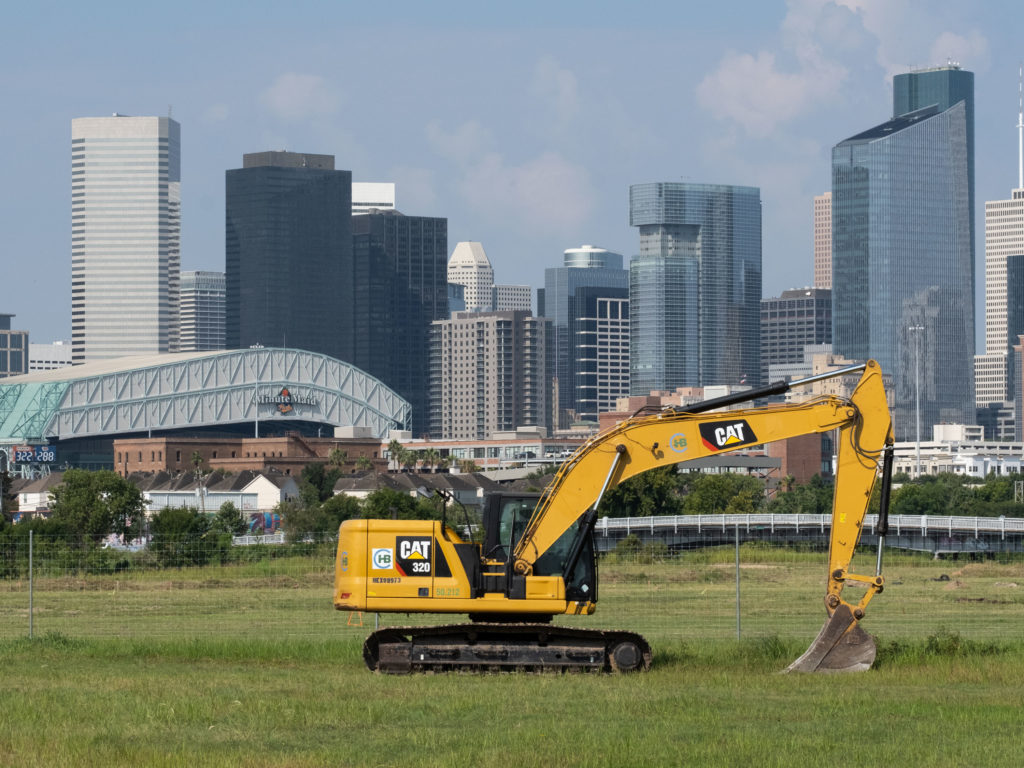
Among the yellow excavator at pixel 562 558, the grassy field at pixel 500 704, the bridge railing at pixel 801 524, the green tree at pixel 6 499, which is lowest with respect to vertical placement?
the green tree at pixel 6 499

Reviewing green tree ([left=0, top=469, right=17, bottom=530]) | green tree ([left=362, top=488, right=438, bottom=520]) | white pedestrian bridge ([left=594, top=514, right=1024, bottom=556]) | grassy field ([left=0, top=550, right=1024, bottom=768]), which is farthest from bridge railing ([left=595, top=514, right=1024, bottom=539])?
green tree ([left=0, top=469, right=17, bottom=530])

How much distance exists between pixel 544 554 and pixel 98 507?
249ft

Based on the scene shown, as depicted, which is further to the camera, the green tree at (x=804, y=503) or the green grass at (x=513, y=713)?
the green tree at (x=804, y=503)

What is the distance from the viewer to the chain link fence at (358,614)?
3375cm

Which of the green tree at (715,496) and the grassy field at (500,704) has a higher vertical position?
the grassy field at (500,704)

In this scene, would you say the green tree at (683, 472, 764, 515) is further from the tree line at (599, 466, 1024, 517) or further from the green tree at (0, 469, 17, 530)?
the green tree at (0, 469, 17, 530)

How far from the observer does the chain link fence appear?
3375 cm

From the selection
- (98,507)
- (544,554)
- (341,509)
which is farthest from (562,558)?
(341,509)

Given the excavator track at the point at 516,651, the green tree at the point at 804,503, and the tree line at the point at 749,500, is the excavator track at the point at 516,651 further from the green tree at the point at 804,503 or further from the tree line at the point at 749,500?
the green tree at the point at 804,503

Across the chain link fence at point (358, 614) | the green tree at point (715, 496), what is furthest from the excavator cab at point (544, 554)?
the green tree at point (715, 496)

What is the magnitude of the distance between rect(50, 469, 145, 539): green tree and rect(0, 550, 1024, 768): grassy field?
60097mm

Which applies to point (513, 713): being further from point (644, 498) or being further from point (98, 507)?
point (644, 498)

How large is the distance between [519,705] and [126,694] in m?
4.75

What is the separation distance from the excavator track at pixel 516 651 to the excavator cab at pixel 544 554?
1.90ft
